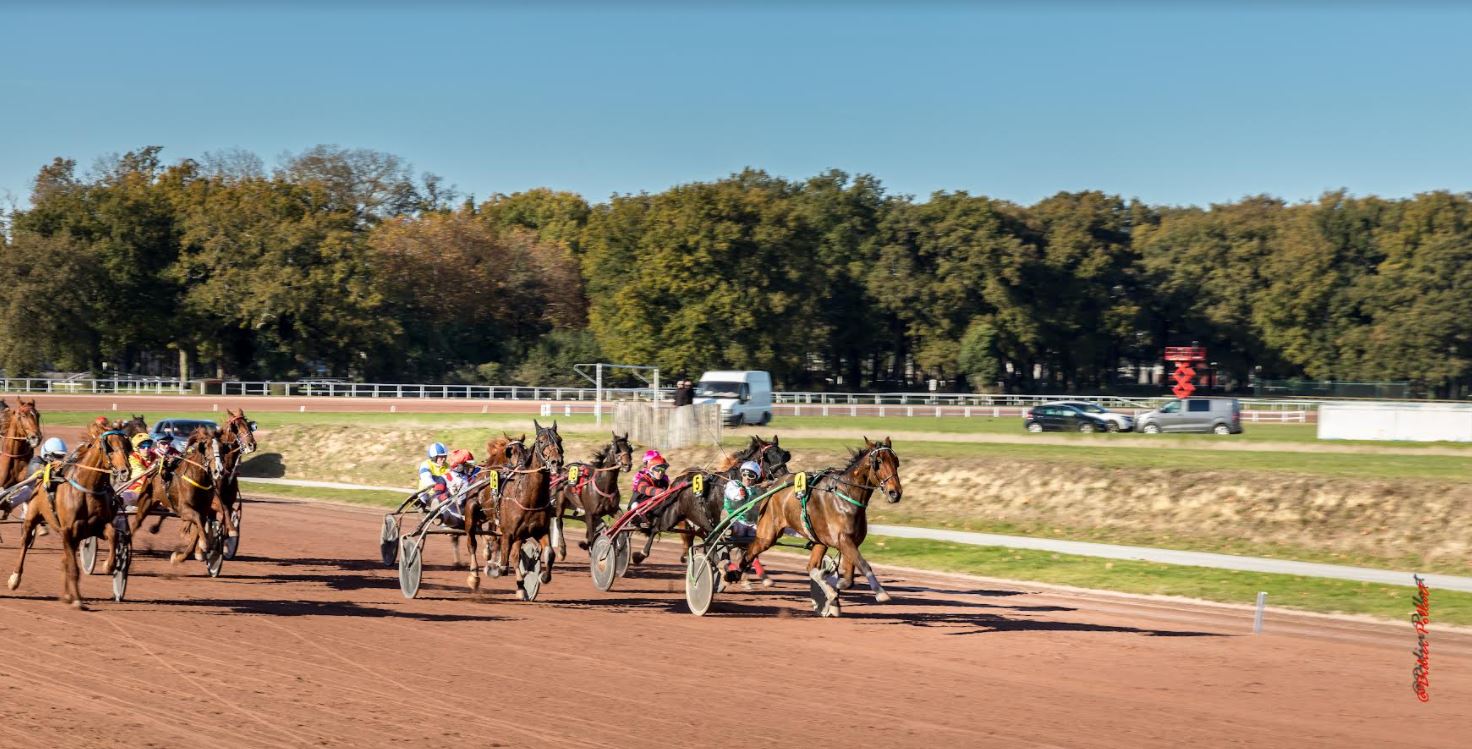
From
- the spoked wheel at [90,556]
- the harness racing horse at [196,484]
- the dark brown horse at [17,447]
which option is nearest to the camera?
the harness racing horse at [196,484]

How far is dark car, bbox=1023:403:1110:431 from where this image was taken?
53.9m

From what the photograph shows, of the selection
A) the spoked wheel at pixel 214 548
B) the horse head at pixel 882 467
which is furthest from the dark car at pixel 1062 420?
the horse head at pixel 882 467

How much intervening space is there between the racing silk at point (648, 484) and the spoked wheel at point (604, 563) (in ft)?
2.40

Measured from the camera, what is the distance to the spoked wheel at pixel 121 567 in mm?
15891

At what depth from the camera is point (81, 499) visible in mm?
15000

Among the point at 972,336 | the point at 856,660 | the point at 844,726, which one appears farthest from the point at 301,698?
the point at 972,336

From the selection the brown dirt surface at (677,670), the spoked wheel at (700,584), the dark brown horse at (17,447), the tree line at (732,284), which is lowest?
the brown dirt surface at (677,670)

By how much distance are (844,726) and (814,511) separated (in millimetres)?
4964

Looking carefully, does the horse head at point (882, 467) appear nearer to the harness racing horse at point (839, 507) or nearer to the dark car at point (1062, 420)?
the harness racing horse at point (839, 507)

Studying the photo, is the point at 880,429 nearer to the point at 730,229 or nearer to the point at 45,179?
the point at 730,229

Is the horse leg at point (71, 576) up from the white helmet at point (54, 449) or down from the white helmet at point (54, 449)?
down

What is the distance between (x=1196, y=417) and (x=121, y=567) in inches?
1738

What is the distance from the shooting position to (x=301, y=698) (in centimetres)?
1130

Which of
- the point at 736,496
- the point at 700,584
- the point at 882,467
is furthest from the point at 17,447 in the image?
the point at 882,467
